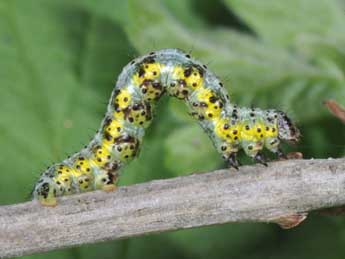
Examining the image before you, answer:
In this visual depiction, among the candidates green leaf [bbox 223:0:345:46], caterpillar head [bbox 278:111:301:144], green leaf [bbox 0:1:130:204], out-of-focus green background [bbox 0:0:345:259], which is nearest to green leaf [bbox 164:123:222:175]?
out-of-focus green background [bbox 0:0:345:259]

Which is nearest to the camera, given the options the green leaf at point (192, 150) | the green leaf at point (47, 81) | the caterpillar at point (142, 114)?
the caterpillar at point (142, 114)

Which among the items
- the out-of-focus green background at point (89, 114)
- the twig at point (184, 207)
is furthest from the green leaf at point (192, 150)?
the twig at point (184, 207)

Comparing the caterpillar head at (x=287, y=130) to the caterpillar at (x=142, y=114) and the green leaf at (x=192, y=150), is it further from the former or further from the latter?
the green leaf at (x=192, y=150)

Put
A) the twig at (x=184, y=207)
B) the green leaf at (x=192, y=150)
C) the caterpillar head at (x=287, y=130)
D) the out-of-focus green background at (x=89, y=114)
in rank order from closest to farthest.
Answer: the twig at (x=184, y=207), the caterpillar head at (x=287, y=130), the green leaf at (x=192, y=150), the out-of-focus green background at (x=89, y=114)

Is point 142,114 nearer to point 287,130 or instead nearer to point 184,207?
point 287,130

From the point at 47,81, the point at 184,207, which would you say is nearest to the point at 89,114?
the point at 47,81

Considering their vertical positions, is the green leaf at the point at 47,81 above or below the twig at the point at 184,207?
above

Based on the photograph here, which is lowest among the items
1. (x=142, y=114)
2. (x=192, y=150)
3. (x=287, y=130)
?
(x=287, y=130)

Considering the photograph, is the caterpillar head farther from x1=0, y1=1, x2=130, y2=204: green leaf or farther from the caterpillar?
x1=0, y1=1, x2=130, y2=204: green leaf
